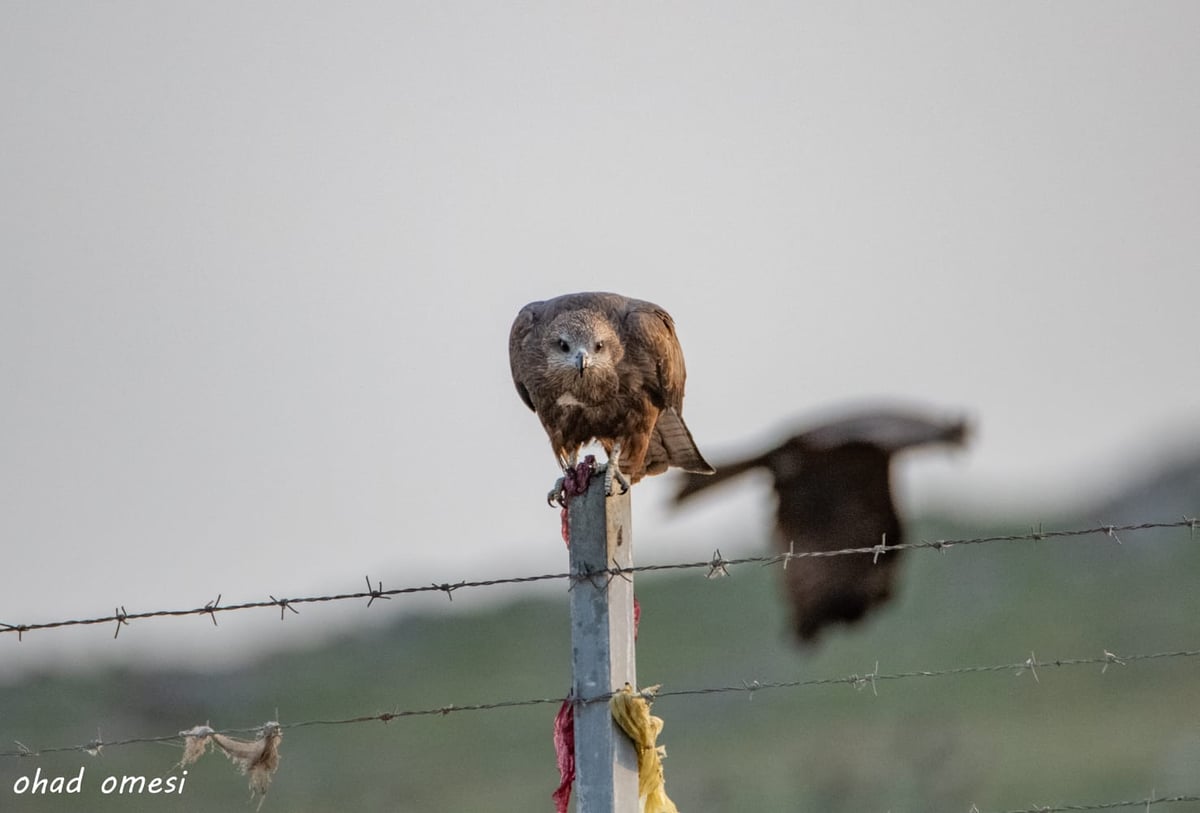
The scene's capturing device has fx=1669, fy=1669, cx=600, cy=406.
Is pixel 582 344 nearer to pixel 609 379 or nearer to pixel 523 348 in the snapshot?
pixel 609 379

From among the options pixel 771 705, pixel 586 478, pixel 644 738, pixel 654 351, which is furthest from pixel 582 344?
pixel 771 705

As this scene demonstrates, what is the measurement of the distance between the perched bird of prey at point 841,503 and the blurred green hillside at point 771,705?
25.5 feet

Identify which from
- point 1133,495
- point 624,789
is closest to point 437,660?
point 1133,495

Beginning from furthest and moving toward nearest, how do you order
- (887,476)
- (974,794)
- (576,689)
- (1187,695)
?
(1187,695) < (974,794) < (887,476) < (576,689)

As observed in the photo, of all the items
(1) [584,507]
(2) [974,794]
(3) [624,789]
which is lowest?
(3) [624,789]

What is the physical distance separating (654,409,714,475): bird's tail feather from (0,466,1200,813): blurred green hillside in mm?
9143

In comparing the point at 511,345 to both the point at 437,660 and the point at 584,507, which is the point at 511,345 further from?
the point at 437,660

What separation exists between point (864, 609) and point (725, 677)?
51.1 ft

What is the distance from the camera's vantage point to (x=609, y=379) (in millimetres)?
6656

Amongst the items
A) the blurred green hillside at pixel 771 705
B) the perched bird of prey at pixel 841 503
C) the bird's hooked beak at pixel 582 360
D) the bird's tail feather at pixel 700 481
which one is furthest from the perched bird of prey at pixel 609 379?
the blurred green hillside at pixel 771 705

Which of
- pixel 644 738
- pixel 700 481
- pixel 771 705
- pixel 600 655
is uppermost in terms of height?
pixel 771 705

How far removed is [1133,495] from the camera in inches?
1224

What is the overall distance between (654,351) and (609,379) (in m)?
0.24

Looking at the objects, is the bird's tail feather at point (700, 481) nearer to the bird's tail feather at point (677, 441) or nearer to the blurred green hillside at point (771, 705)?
the bird's tail feather at point (677, 441)
